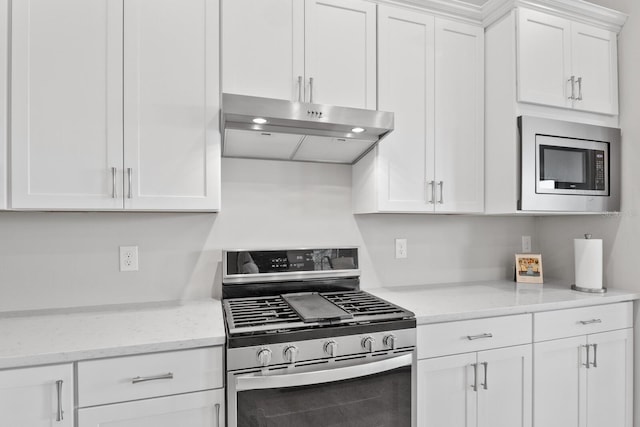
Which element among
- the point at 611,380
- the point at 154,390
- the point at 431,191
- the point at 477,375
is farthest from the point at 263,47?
the point at 611,380

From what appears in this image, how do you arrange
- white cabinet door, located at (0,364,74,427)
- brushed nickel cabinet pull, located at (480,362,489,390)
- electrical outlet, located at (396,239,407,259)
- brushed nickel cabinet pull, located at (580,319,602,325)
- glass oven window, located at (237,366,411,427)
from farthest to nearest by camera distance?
electrical outlet, located at (396,239,407,259) → brushed nickel cabinet pull, located at (580,319,602,325) → brushed nickel cabinet pull, located at (480,362,489,390) → glass oven window, located at (237,366,411,427) → white cabinet door, located at (0,364,74,427)

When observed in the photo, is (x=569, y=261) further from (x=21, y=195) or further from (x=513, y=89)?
(x=21, y=195)

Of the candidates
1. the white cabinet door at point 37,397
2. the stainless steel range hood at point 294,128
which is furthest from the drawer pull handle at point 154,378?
the stainless steel range hood at point 294,128

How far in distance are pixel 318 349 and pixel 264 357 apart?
0.70 feet

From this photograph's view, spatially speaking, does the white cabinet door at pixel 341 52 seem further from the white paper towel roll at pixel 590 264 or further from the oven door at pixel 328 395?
the white paper towel roll at pixel 590 264

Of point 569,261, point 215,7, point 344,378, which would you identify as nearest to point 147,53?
point 215,7

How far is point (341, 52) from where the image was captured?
1870 mm

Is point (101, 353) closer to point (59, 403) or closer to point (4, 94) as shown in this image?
point (59, 403)

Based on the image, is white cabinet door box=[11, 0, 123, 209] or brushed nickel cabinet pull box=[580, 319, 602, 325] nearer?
white cabinet door box=[11, 0, 123, 209]

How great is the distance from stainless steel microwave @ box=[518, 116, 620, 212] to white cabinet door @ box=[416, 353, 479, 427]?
0.92 metres

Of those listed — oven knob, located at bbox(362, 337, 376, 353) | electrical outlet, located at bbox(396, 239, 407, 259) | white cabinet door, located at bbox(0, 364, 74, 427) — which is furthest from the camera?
electrical outlet, located at bbox(396, 239, 407, 259)

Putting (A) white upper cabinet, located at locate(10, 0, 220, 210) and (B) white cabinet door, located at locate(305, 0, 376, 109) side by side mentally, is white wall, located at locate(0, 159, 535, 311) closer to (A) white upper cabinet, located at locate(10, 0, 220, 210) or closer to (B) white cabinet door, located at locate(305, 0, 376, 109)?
(A) white upper cabinet, located at locate(10, 0, 220, 210)

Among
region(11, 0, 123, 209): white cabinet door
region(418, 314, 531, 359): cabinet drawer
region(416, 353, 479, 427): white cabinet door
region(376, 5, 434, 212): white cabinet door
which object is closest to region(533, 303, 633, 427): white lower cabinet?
region(418, 314, 531, 359): cabinet drawer

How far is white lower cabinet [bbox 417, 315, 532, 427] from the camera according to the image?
1.64 m
